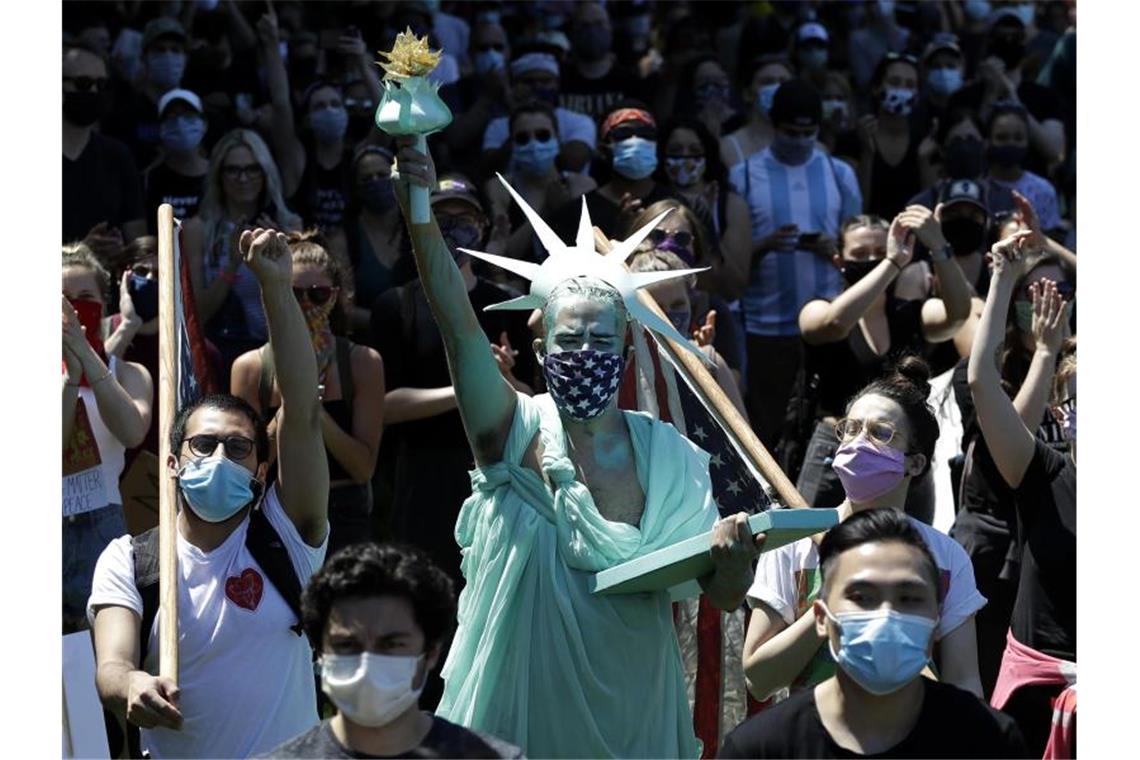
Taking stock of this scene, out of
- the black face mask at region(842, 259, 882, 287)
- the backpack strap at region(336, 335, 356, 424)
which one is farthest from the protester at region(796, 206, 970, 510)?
the backpack strap at region(336, 335, 356, 424)

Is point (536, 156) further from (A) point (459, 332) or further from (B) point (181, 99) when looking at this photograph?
(A) point (459, 332)

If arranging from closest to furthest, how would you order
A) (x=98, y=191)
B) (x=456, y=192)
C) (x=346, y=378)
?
(x=346, y=378), (x=456, y=192), (x=98, y=191)

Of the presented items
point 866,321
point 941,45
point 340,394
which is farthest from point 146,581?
point 941,45

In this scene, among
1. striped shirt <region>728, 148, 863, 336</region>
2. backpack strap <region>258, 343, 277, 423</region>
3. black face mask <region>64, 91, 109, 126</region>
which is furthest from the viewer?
black face mask <region>64, 91, 109, 126</region>

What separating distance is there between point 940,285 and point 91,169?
3890 millimetres

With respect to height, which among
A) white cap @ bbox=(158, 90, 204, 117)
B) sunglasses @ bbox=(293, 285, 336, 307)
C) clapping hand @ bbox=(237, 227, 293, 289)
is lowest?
clapping hand @ bbox=(237, 227, 293, 289)

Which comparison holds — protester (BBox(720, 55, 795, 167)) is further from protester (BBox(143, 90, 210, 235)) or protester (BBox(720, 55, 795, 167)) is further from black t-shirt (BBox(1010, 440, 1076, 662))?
black t-shirt (BBox(1010, 440, 1076, 662))

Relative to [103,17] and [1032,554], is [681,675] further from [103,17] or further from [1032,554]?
[103,17]

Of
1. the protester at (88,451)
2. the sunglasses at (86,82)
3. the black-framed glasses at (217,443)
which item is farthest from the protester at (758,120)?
the black-framed glasses at (217,443)

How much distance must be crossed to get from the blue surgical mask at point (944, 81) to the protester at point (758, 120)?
1.18m

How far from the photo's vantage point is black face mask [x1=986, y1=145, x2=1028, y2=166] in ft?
39.0

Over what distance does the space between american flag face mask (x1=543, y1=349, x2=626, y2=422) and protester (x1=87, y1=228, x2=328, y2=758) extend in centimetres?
77

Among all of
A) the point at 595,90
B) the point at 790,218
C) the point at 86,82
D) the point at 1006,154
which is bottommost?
the point at 790,218

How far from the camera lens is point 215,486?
6.23m
